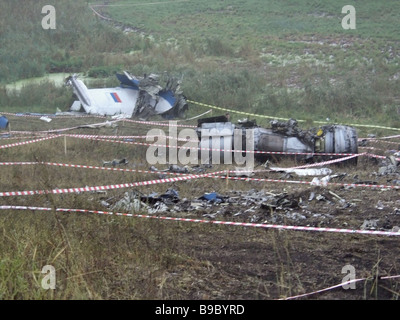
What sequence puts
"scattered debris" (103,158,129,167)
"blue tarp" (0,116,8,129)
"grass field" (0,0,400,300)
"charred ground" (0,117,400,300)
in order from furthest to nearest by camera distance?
1. "blue tarp" (0,116,8,129)
2. "scattered debris" (103,158,129,167)
3. "grass field" (0,0,400,300)
4. "charred ground" (0,117,400,300)

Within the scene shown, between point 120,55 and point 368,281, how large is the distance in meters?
21.8

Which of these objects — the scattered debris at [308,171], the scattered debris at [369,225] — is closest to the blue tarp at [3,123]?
the scattered debris at [308,171]

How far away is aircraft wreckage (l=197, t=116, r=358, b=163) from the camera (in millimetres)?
12203

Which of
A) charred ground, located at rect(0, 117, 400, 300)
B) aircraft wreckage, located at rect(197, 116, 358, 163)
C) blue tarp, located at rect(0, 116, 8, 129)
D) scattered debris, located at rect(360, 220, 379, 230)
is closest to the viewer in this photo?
charred ground, located at rect(0, 117, 400, 300)

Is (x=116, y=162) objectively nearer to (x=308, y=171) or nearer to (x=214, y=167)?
(x=214, y=167)

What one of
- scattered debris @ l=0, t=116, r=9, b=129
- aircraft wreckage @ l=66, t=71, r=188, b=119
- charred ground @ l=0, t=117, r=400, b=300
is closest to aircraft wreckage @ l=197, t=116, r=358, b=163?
charred ground @ l=0, t=117, r=400, b=300

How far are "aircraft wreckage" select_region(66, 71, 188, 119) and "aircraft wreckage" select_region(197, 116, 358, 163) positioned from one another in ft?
17.0

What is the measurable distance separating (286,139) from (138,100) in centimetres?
629

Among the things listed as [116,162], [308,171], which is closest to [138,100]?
[116,162]

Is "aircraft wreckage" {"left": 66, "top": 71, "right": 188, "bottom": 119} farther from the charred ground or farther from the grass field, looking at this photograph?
the charred ground

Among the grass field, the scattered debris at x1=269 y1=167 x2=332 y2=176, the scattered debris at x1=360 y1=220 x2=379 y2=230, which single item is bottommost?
the scattered debris at x1=269 y1=167 x2=332 y2=176

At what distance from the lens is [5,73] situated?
22688 mm

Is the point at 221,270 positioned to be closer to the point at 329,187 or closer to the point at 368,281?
the point at 368,281

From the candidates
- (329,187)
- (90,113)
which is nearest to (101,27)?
(90,113)
